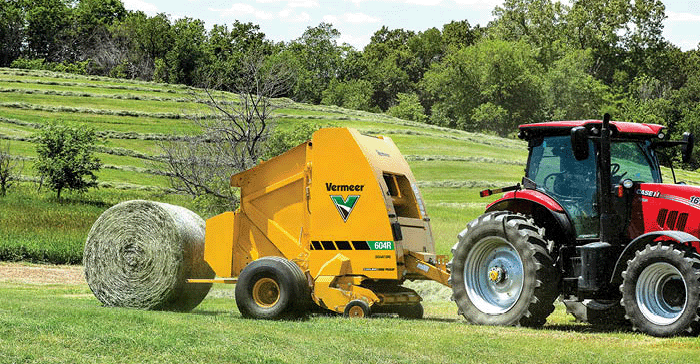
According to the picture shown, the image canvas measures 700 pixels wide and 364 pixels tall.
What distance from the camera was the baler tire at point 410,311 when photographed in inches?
572

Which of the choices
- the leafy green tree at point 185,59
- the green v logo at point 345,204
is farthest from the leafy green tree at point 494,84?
the green v logo at point 345,204

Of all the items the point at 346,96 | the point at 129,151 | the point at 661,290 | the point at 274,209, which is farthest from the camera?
the point at 346,96

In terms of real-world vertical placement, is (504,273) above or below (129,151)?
above

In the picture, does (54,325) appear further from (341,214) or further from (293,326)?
(341,214)

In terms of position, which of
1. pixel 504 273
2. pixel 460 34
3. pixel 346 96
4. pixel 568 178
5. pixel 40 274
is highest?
pixel 460 34

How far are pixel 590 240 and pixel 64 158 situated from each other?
36379 mm

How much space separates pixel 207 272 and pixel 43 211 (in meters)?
26.1

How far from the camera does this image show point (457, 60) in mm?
113938

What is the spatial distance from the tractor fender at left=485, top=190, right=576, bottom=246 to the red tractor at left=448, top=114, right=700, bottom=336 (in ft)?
0.05

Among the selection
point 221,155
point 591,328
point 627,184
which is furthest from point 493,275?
point 221,155

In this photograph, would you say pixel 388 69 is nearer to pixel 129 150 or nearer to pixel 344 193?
pixel 129 150

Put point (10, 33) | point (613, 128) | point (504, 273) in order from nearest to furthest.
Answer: point (613, 128) → point (504, 273) → point (10, 33)

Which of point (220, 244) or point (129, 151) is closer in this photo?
point (220, 244)

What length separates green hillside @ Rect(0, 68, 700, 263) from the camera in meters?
35.7
